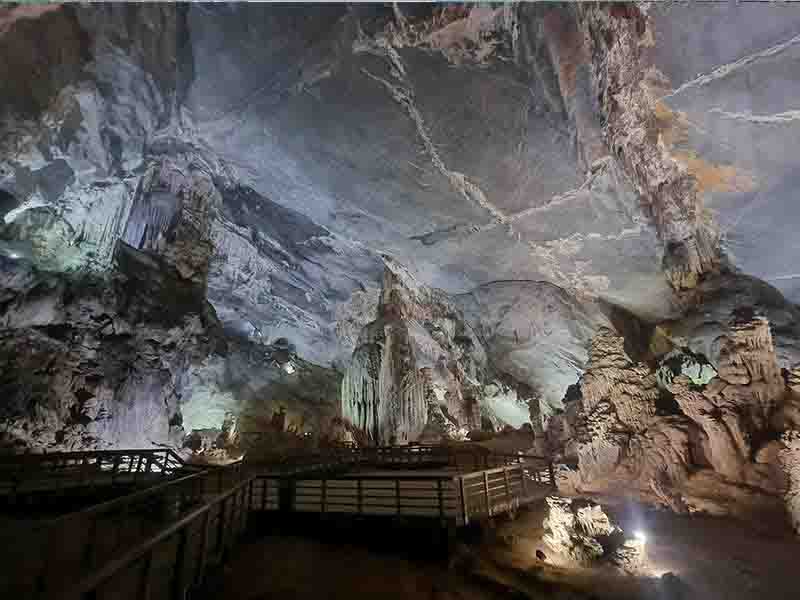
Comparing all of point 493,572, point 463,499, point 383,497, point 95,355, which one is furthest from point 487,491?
point 95,355

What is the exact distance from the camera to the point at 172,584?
3.46 meters

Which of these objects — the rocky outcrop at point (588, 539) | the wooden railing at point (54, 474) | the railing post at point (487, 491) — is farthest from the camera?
the railing post at point (487, 491)

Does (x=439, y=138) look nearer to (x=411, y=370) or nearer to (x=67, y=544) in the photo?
(x=411, y=370)

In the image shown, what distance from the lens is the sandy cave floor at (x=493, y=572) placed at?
5477mm

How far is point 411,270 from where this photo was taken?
1912 centimetres

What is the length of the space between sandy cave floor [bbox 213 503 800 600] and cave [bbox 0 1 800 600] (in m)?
0.07

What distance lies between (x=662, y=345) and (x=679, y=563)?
1102 centimetres

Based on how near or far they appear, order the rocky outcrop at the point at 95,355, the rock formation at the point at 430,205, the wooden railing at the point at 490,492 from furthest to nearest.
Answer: the rocky outcrop at the point at 95,355
the rock formation at the point at 430,205
the wooden railing at the point at 490,492

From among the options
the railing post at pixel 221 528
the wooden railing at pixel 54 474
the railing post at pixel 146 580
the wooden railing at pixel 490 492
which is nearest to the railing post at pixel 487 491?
the wooden railing at pixel 490 492

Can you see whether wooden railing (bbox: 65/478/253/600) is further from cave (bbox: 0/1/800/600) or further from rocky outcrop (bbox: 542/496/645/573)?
rocky outcrop (bbox: 542/496/645/573)

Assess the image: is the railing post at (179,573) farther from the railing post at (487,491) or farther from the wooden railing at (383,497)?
the railing post at (487,491)

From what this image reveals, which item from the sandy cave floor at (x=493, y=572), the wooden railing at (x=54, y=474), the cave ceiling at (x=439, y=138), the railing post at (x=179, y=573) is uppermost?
the cave ceiling at (x=439, y=138)

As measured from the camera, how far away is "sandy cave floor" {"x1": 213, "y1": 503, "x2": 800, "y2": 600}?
5477 millimetres

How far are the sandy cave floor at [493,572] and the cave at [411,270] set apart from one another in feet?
0.21
